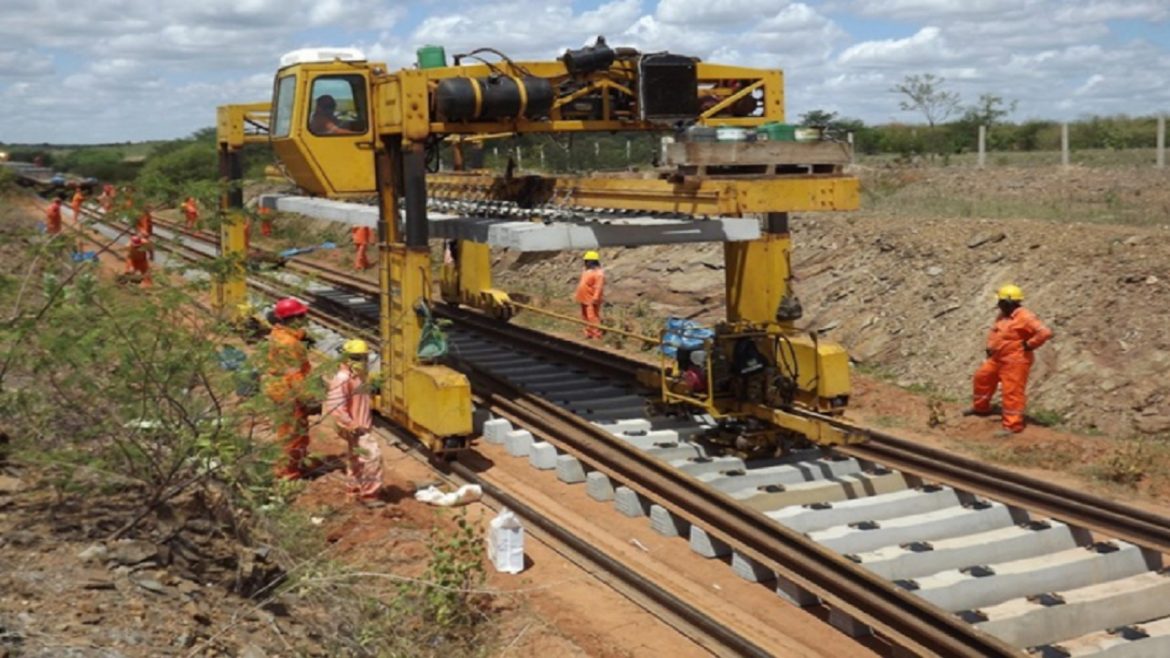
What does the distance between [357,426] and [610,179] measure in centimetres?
340

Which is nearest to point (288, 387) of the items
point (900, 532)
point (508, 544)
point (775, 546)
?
point (508, 544)

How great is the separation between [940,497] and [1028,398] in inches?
160

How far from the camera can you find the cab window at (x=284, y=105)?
12.1m

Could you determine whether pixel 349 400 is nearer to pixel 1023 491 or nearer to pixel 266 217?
pixel 266 217

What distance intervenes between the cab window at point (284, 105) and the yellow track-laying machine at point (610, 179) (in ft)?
0.15

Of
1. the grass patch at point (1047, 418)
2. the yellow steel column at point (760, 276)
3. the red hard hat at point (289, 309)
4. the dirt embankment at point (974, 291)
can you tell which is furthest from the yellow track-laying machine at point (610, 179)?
the dirt embankment at point (974, 291)

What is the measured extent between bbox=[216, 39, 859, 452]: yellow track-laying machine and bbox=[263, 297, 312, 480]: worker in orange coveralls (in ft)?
3.55

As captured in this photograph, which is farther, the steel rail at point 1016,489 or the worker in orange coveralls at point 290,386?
the steel rail at point 1016,489

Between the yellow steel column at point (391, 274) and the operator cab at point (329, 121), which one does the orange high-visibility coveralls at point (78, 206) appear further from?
the yellow steel column at point (391, 274)

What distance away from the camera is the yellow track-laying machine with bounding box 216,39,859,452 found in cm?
918

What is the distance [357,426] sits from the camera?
913cm

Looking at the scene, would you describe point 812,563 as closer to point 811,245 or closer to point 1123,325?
point 1123,325

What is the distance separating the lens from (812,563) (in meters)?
7.37

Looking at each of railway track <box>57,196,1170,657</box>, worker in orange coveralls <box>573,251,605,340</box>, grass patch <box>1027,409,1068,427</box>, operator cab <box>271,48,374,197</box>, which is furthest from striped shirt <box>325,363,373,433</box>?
worker in orange coveralls <box>573,251,605,340</box>
